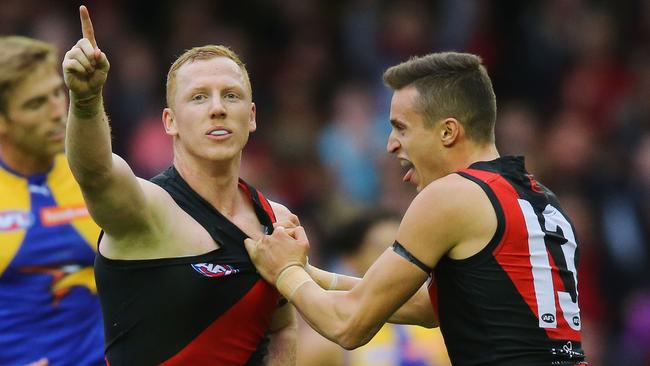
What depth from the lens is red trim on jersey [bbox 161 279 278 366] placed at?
5.13 meters

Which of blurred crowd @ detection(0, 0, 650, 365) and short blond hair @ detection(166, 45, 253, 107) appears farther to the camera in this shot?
blurred crowd @ detection(0, 0, 650, 365)

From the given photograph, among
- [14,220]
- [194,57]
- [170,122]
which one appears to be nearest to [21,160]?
[14,220]

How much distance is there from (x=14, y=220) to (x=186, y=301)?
155 centimetres

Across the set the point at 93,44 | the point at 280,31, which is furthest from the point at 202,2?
the point at 93,44

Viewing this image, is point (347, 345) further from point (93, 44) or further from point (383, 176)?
point (383, 176)

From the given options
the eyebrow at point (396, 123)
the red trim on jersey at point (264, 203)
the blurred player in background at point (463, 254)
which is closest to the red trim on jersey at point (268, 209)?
the red trim on jersey at point (264, 203)

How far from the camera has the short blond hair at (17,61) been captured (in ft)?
20.8

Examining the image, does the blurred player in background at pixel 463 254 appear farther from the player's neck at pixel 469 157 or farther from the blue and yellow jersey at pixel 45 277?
the blue and yellow jersey at pixel 45 277

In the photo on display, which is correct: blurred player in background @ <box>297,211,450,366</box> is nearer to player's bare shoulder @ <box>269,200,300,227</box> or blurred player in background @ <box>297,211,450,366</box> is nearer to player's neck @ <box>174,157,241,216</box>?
player's bare shoulder @ <box>269,200,300,227</box>

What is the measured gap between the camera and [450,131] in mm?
5402

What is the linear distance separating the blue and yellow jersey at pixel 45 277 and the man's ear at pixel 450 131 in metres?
2.03

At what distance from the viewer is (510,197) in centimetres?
518

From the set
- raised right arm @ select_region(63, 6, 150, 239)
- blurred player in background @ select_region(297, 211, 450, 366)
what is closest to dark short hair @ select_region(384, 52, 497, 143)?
raised right arm @ select_region(63, 6, 150, 239)

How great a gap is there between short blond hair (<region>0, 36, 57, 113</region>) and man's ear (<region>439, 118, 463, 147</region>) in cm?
233
